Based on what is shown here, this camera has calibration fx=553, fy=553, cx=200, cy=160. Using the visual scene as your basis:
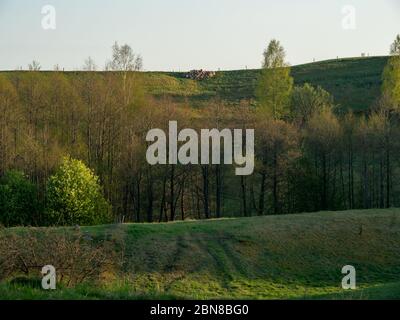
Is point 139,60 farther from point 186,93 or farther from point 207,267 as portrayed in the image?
point 186,93

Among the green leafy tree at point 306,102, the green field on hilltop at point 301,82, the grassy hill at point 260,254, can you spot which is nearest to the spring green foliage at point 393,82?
the green leafy tree at point 306,102

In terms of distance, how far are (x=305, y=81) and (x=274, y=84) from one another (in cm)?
4453

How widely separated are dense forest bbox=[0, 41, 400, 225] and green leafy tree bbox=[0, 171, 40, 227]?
1.24 metres

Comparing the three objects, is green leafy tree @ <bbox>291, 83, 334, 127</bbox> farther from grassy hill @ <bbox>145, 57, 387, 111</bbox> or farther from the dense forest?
grassy hill @ <bbox>145, 57, 387, 111</bbox>

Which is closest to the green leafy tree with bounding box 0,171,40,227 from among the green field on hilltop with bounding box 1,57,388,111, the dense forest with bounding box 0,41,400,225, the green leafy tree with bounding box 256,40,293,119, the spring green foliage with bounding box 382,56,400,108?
the dense forest with bounding box 0,41,400,225

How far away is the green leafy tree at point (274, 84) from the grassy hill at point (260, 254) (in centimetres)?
2278

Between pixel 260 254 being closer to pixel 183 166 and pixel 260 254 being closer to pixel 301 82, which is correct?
pixel 183 166

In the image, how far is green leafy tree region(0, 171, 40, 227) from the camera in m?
44.7

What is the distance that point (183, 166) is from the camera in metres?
50.9

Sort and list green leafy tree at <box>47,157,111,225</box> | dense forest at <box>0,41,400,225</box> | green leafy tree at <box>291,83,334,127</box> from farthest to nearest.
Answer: green leafy tree at <box>291,83,334,127</box>, dense forest at <box>0,41,400,225</box>, green leafy tree at <box>47,157,111,225</box>

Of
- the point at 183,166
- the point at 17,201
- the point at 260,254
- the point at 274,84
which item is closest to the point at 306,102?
the point at 274,84

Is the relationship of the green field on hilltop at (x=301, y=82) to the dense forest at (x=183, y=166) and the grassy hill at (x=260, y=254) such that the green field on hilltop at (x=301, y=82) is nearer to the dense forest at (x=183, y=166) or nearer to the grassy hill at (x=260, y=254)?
the dense forest at (x=183, y=166)

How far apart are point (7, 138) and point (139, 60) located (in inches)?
595
